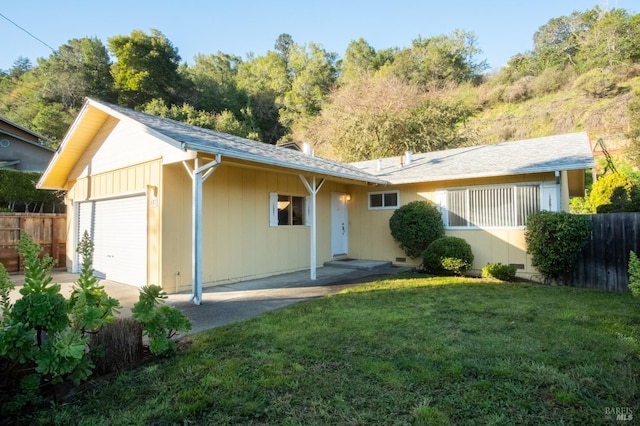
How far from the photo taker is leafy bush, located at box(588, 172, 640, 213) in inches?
430

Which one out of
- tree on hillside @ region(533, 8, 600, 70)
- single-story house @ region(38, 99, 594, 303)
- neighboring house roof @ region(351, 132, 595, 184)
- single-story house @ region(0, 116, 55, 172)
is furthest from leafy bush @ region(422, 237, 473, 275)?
tree on hillside @ region(533, 8, 600, 70)

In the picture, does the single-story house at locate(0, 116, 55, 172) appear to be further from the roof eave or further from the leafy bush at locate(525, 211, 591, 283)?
the leafy bush at locate(525, 211, 591, 283)

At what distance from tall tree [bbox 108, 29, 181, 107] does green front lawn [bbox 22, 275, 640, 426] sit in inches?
1062

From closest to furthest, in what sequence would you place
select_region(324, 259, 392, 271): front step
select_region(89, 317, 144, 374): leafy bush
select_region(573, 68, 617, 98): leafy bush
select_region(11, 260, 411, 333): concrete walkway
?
select_region(89, 317, 144, 374): leafy bush < select_region(11, 260, 411, 333): concrete walkway < select_region(324, 259, 392, 271): front step < select_region(573, 68, 617, 98): leafy bush

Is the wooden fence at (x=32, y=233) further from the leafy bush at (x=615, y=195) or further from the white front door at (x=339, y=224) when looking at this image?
the leafy bush at (x=615, y=195)

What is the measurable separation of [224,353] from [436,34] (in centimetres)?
3475

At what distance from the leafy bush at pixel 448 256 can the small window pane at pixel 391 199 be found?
207cm

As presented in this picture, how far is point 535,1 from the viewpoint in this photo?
2041cm

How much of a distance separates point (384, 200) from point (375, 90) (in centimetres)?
1469

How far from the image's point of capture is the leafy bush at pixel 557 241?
738 cm

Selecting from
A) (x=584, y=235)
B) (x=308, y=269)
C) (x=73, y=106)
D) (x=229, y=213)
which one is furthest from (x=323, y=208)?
(x=73, y=106)

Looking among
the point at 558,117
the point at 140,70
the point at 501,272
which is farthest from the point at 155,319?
the point at 140,70

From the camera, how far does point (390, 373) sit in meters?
3.18

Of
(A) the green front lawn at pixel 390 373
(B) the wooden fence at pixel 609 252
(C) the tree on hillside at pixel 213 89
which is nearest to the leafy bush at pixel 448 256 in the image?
(B) the wooden fence at pixel 609 252
